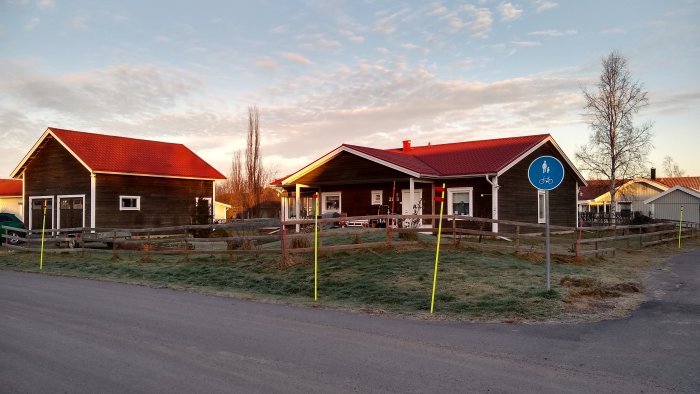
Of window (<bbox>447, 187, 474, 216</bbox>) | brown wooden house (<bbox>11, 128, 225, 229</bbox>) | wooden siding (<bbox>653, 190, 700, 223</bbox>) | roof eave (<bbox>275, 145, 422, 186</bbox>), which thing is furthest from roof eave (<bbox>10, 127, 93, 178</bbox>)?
wooden siding (<bbox>653, 190, 700, 223</bbox>)

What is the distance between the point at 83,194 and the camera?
1224 inches

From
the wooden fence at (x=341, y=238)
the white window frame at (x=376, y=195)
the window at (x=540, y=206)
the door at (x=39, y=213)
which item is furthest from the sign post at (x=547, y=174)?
the door at (x=39, y=213)

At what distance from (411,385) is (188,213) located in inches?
1248

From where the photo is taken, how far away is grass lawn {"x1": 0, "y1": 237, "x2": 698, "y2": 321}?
10648 mm

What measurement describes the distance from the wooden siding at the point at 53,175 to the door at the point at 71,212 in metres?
0.39

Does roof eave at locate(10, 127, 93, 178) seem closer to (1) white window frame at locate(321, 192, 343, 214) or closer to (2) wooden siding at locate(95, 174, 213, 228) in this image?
(2) wooden siding at locate(95, 174, 213, 228)

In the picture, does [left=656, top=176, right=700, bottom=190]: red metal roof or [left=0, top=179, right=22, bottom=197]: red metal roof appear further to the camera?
[left=656, top=176, right=700, bottom=190]: red metal roof

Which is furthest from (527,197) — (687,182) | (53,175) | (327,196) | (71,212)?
(687,182)

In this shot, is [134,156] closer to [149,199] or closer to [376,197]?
[149,199]

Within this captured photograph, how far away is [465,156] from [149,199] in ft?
59.9

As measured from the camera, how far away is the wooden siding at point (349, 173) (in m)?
27.6

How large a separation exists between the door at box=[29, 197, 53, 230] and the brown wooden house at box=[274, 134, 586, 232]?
533 inches

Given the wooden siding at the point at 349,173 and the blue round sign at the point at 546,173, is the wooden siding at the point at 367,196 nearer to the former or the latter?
the wooden siding at the point at 349,173

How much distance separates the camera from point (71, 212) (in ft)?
104
